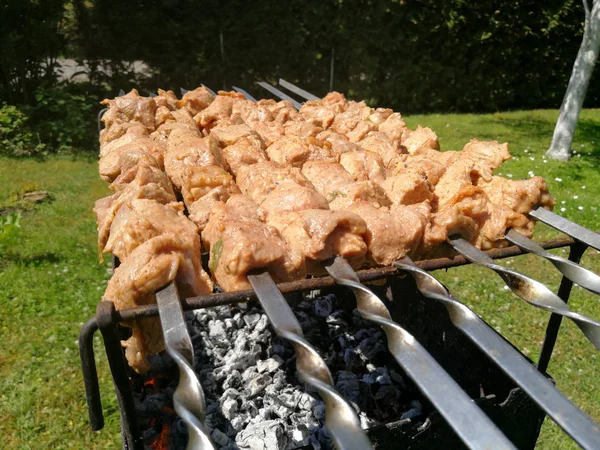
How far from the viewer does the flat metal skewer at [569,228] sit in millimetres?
1917

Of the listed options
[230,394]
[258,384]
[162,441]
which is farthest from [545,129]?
[162,441]

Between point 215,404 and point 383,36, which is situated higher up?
point 383,36

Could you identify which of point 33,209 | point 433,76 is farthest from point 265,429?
point 433,76

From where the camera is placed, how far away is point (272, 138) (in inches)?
119

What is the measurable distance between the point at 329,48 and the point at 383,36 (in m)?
1.18

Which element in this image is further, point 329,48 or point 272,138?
point 329,48

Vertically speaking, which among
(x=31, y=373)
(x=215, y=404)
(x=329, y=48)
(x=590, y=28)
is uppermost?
(x=590, y=28)

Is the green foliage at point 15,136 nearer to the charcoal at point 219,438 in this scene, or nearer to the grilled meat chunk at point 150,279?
the charcoal at point 219,438

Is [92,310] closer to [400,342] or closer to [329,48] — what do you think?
[400,342]

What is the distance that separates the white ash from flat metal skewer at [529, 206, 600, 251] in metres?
1.27

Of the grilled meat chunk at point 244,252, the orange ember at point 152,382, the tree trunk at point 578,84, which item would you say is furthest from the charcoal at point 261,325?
the tree trunk at point 578,84

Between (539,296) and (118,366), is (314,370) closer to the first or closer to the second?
(118,366)

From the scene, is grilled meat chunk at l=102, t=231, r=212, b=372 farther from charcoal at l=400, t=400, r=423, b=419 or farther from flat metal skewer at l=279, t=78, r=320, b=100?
flat metal skewer at l=279, t=78, r=320, b=100

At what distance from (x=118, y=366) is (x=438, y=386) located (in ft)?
3.26
